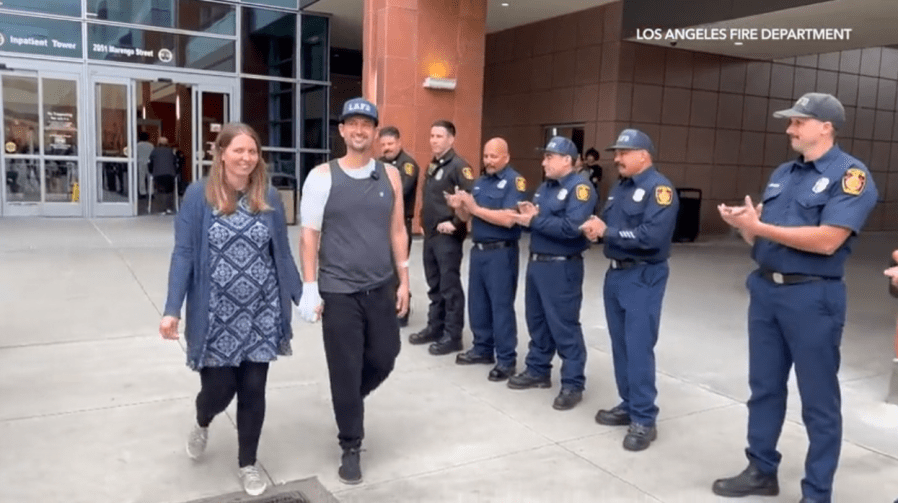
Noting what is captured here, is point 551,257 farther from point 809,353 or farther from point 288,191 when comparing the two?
point 288,191

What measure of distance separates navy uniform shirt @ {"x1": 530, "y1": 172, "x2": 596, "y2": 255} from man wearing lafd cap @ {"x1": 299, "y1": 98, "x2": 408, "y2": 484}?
4.14 feet

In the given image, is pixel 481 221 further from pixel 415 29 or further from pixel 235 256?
pixel 415 29

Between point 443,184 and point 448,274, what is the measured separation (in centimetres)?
71

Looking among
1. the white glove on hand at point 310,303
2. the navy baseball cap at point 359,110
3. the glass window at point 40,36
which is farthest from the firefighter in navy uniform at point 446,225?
the glass window at point 40,36

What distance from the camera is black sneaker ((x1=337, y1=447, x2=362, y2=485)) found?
3643mm

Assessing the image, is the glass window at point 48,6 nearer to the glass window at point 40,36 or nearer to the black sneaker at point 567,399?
the glass window at point 40,36

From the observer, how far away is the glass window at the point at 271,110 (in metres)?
15.9

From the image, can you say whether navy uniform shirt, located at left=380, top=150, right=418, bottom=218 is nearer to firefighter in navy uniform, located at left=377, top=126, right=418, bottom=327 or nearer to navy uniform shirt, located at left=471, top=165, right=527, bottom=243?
firefighter in navy uniform, located at left=377, top=126, right=418, bottom=327

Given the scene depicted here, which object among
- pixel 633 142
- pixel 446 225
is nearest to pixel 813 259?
pixel 633 142

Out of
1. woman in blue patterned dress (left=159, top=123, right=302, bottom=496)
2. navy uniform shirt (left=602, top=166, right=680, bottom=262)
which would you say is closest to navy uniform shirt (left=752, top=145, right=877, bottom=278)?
navy uniform shirt (left=602, top=166, right=680, bottom=262)

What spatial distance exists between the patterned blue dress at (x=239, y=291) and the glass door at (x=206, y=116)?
12674 millimetres

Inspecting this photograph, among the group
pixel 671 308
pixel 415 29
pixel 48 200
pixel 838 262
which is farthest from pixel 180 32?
pixel 838 262

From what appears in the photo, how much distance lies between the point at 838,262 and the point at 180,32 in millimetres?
14358

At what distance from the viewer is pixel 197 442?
3.79 m
